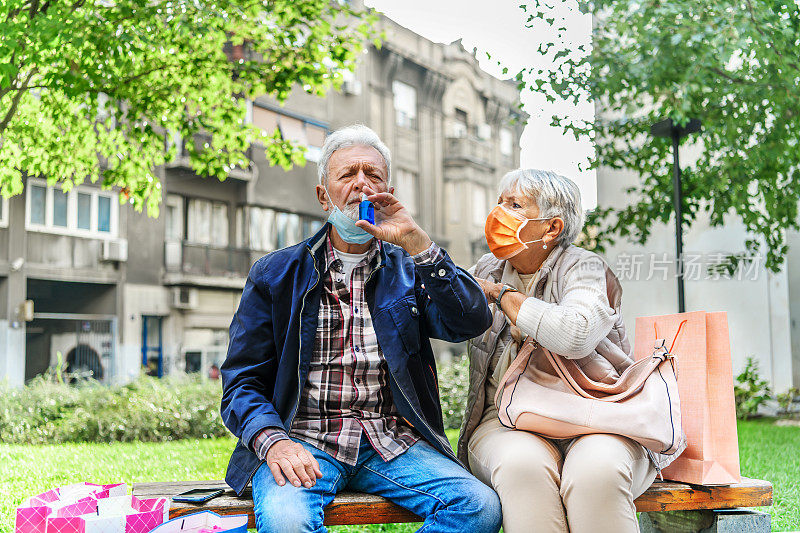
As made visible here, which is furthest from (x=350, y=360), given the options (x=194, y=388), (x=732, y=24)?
(x=194, y=388)

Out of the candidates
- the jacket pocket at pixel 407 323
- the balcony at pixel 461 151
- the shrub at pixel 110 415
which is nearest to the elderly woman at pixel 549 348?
the jacket pocket at pixel 407 323

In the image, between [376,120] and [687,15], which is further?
[376,120]

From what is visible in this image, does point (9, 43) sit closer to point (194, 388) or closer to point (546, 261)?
point (546, 261)

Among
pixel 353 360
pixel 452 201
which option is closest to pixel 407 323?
pixel 353 360

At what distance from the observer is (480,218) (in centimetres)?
2073

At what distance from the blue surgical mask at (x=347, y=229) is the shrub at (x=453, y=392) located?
5.83 meters

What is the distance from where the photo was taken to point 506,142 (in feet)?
72.3

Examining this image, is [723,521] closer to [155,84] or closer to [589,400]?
[589,400]

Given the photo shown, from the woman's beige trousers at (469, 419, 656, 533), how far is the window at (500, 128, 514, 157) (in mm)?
19900

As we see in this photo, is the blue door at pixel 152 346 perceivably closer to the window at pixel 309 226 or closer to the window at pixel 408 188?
the window at pixel 309 226

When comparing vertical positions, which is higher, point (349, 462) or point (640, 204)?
point (640, 204)

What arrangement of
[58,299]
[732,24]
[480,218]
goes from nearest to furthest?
[732,24]
[58,299]
[480,218]

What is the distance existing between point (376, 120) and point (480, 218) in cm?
429

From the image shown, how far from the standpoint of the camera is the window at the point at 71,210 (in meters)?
13.1
